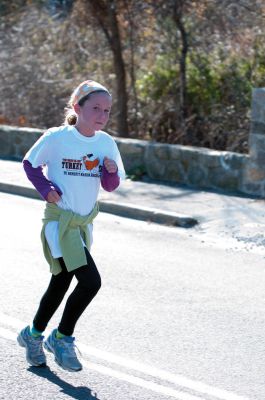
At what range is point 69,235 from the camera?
17.6 feet

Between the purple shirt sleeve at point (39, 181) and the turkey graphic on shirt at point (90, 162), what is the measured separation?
0.67 feet

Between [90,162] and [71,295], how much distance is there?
2.39ft

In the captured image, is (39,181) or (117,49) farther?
(117,49)

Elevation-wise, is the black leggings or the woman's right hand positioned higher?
the woman's right hand

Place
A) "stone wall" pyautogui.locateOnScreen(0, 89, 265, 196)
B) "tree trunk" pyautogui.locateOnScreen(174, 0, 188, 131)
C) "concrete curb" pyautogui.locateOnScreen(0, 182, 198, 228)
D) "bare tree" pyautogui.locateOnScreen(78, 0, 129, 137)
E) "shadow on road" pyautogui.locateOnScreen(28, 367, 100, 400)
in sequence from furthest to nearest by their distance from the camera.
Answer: "bare tree" pyautogui.locateOnScreen(78, 0, 129, 137) → "tree trunk" pyautogui.locateOnScreen(174, 0, 188, 131) → "stone wall" pyautogui.locateOnScreen(0, 89, 265, 196) → "concrete curb" pyautogui.locateOnScreen(0, 182, 198, 228) → "shadow on road" pyautogui.locateOnScreen(28, 367, 100, 400)

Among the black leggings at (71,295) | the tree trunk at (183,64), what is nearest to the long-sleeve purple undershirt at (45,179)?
the black leggings at (71,295)

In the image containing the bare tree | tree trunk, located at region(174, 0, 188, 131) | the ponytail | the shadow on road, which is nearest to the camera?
the shadow on road

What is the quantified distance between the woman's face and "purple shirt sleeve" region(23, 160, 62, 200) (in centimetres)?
35

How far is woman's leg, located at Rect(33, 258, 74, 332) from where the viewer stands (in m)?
5.43

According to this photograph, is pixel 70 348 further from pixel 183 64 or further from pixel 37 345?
pixel 183 64

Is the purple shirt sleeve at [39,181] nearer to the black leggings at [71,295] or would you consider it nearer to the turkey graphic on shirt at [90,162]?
the turkey graphic on shirt at [90,162]

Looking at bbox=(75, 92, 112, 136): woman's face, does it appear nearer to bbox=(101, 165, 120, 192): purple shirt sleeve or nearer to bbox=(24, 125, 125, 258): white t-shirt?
bbox=(24, 125, 125, 258): white t-shirt

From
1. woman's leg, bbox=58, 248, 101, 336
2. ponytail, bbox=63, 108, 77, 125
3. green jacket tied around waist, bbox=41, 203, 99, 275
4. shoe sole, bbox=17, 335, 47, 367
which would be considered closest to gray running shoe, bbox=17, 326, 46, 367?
shoe sole, bbox=17, 335, 47, 367

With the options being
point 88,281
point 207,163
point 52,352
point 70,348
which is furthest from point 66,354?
point 207,163
